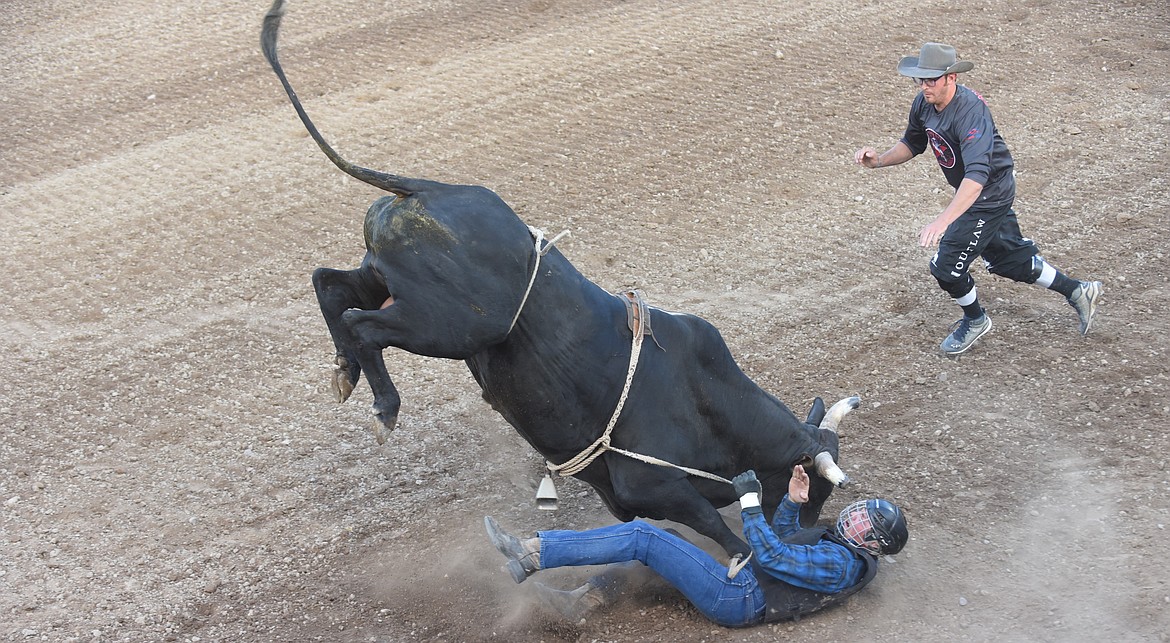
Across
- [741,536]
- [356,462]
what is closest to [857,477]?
[741,536]

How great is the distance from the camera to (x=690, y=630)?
15.0ft

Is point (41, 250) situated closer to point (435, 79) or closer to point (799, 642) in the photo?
point (435, 79)

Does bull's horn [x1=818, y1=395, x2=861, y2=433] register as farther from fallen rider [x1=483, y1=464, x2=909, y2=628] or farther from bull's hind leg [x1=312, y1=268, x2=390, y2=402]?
bull's hind leg [x1=312, y1=268, x2=390, y2=402]

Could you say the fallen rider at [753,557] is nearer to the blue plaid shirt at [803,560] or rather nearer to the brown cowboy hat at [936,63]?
the blue plaid shirt at [803,560]

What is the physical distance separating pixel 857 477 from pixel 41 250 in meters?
6.05

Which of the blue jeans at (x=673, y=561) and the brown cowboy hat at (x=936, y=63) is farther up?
the brown cowboy hat at (x=936, y=63)

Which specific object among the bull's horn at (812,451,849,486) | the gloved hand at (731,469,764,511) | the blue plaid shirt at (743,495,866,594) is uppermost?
the gloved hand at (731,469,764,511)

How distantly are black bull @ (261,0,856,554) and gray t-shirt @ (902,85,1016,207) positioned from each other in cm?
180

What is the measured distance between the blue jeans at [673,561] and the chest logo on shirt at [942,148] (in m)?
2.98

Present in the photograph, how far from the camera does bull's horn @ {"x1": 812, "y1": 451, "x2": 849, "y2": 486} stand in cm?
456

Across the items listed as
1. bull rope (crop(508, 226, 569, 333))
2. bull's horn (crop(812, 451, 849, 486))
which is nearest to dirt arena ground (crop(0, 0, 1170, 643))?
bull's horn (crop(812, 451, 849, 486))

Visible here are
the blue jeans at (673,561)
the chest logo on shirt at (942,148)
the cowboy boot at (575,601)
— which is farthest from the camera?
the chest logo on shirt at (942,148)

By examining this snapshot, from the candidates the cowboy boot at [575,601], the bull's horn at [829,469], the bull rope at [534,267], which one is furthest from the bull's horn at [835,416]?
the bull rope at [534,267]

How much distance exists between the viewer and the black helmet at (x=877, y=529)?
451cm
